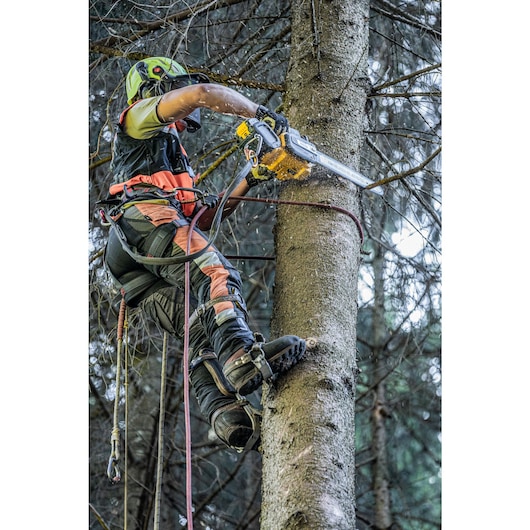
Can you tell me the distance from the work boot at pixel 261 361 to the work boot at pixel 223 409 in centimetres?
18

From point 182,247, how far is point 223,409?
479mm

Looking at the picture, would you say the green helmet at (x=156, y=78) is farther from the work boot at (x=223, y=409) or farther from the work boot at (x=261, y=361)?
the work boot at (x=261, y=361)

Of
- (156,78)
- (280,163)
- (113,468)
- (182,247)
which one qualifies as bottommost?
(113,468)

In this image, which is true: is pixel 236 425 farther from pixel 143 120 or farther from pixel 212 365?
pixel 143 120

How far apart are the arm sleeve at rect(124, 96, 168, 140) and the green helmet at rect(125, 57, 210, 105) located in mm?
125

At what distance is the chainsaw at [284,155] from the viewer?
2.52 metres

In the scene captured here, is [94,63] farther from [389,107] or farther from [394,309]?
[394,309]

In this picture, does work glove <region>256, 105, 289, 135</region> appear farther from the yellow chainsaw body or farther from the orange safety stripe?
the orange safety stripe

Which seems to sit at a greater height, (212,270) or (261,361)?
(212,270)

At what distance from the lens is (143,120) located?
2715 mm

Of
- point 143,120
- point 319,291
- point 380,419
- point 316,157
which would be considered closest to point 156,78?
point 143,120
